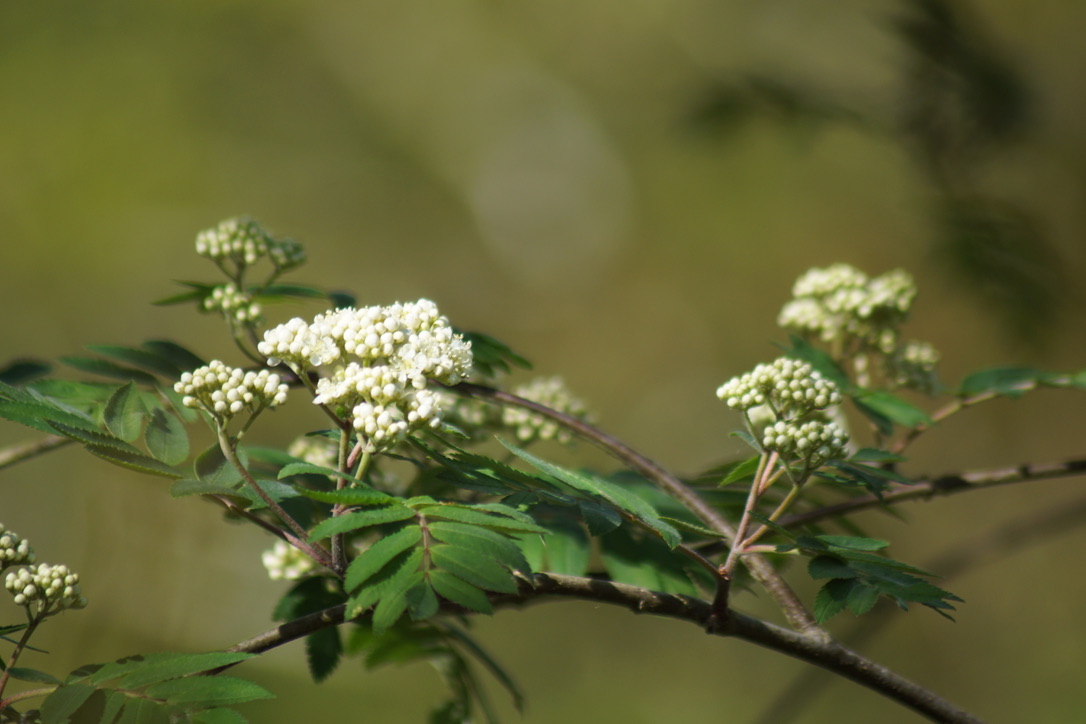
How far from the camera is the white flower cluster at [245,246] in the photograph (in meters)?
1.87

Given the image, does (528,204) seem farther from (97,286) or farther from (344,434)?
(344,434)

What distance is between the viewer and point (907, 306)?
204cm

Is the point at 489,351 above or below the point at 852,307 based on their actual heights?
below

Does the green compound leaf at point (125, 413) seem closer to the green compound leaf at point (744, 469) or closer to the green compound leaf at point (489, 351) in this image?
the green compound leaf at point (489, 351)

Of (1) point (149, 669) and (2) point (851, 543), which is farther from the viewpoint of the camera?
(2) point (851, 543)

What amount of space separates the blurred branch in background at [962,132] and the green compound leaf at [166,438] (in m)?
2.47

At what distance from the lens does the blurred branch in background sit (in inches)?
114

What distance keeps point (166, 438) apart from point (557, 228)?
8162 millimetres

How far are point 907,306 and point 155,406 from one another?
1604 millimetres

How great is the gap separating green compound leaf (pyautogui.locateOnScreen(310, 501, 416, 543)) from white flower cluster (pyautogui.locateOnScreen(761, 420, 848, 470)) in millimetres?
525

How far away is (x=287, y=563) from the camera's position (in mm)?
1762

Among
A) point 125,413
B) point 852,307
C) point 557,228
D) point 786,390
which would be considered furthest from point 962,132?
point 557,228

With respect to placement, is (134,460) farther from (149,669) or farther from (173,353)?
(173,353)

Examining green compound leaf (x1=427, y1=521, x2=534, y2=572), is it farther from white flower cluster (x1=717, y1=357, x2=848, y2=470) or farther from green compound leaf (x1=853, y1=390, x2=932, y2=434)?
green compound leaf (x1=853, y1=390, x2=932, y2=434)
